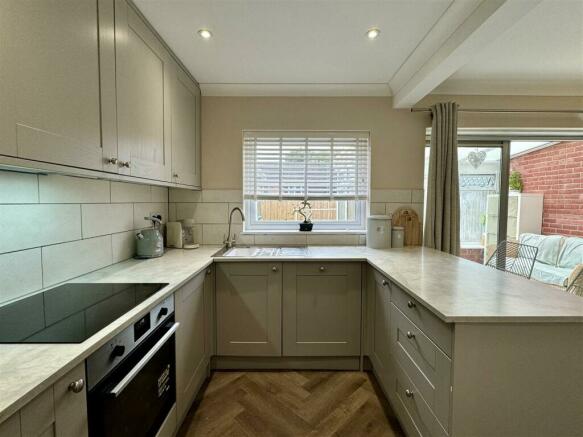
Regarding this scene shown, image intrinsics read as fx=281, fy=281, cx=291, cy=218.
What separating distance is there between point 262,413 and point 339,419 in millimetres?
473

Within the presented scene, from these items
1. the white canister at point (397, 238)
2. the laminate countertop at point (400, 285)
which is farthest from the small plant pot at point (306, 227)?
the white canister at point (397, 238)

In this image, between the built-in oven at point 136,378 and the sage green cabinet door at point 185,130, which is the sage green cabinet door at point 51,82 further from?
the sage green cabinet door at point 185,130

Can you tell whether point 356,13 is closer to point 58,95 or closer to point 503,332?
point 58,95

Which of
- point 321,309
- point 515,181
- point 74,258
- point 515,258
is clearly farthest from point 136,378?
point 515,181

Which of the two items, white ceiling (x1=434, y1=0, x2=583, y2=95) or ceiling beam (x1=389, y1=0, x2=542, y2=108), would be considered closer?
ceiling beam (x1=389, y1=0, x2=542, y2=108)

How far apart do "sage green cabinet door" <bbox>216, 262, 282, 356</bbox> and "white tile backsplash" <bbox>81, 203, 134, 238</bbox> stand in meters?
0.71

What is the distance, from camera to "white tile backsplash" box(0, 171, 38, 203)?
114 cm

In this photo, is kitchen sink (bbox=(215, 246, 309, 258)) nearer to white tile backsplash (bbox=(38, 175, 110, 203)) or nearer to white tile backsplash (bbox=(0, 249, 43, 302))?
white tile backsplash (bbox=(38, 175, 110, 203))

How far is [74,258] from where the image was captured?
1.49 meters

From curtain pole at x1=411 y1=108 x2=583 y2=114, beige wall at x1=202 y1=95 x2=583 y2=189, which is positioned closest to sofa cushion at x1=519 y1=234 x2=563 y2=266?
beige wall at x1=202 y1=95 x2=583 y2=189

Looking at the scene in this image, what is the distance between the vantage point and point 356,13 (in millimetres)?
1547

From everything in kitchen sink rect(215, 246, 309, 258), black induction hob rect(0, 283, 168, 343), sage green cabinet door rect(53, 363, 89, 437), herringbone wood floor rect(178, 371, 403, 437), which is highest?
kitchen sink rect(215, 246, 309, 258)

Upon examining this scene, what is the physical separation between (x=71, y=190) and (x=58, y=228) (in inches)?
8.5

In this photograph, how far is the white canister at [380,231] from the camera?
247cm
